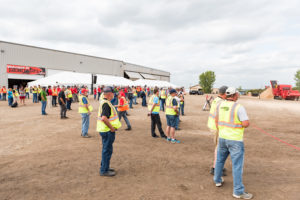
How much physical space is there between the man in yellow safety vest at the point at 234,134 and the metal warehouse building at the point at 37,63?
34368mm

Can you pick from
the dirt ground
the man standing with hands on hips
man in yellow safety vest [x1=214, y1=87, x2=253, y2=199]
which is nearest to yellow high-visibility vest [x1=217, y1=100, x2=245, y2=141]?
man in yellow safety vest [x1=214, y1=87, x2=253, y2=199]

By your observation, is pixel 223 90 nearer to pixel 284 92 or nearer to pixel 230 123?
pixel 230 123

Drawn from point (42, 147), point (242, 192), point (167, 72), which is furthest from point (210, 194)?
point (167, 72)

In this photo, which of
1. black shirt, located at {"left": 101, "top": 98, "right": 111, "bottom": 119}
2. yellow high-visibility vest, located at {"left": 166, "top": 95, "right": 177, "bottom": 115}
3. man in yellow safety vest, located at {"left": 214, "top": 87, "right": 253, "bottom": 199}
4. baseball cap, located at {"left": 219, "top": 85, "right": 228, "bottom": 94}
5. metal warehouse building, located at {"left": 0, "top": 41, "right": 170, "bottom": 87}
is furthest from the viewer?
metal warehouse building, located at {"left": 0, "top": 41, "right": 170, "bottom": 87}

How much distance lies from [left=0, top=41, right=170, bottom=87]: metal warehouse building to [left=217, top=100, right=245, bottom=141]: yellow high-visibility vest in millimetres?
34347

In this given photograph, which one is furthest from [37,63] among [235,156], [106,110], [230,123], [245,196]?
[245,196]

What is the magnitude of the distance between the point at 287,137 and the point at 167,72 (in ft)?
223

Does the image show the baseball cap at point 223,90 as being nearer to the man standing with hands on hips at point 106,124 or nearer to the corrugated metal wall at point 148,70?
the man standing with hands on hips at point 106,124

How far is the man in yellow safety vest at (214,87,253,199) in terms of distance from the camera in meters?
2.95

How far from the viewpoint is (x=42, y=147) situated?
568cm

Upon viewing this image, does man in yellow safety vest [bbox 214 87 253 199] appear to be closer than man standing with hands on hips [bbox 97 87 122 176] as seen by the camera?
Yes

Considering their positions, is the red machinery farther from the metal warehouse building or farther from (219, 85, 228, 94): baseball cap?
the metal warehouse building

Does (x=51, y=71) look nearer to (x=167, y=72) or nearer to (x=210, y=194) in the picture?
(x=210, y=194)

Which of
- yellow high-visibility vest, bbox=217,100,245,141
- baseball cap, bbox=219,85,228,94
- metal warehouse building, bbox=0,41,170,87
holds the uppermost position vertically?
metal warehouse building, bbox=0,41,170,87
